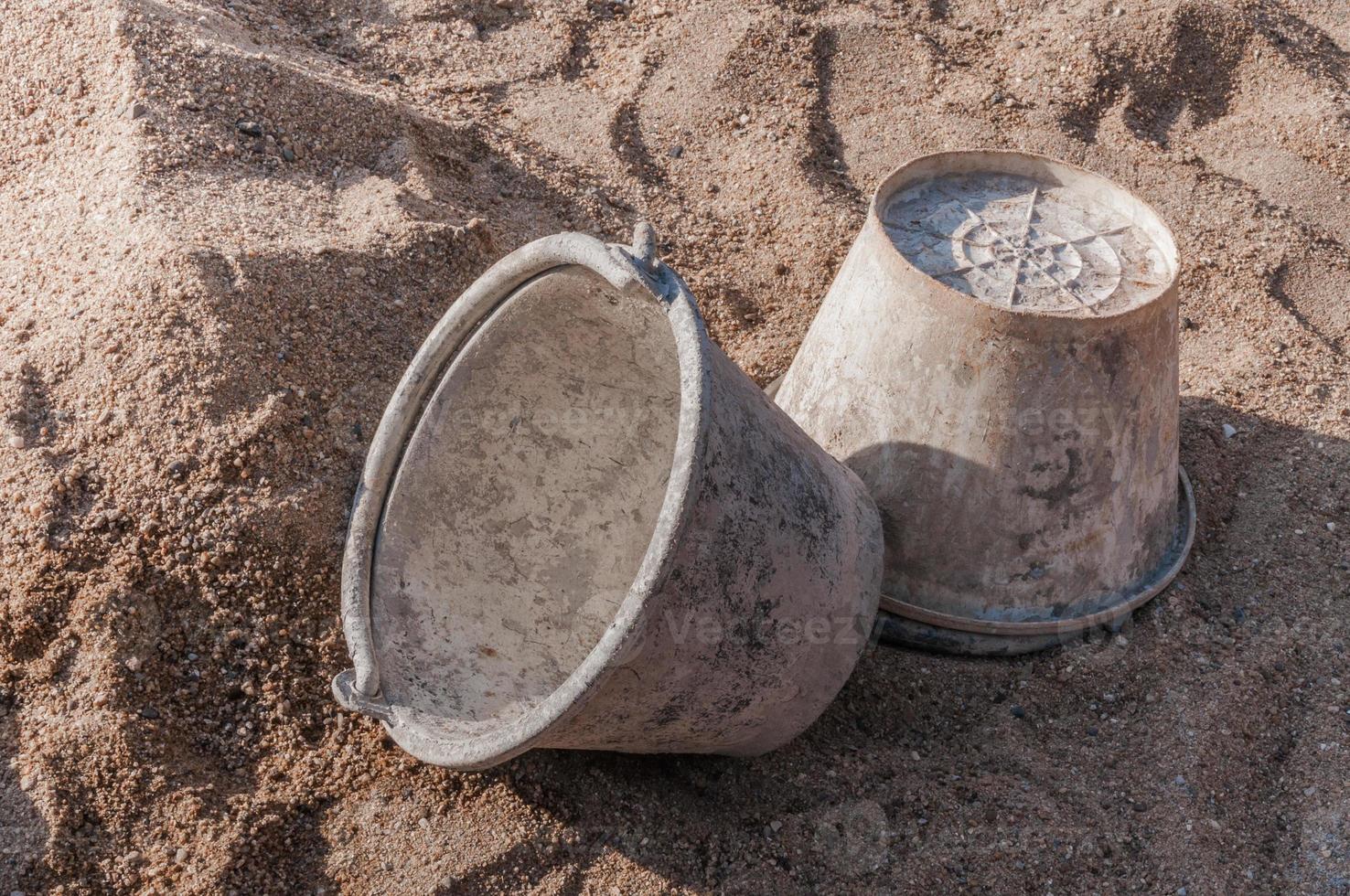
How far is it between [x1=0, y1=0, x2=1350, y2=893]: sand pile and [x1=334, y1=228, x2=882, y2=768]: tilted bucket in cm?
29

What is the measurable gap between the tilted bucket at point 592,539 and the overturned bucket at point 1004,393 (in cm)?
20

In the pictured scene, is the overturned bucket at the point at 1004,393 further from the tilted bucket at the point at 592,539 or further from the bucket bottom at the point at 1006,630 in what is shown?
the tilted bucket at the point at 592,539

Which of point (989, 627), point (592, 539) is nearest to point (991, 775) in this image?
point (989, 627)

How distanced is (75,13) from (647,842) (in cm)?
305

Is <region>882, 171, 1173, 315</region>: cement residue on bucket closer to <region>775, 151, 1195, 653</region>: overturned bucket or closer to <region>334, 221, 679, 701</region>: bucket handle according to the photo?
<region>775, 151, 1195, 653</region>: overturned bucket

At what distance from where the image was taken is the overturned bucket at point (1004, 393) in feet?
7.47

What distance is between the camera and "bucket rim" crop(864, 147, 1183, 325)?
2207 millimetres

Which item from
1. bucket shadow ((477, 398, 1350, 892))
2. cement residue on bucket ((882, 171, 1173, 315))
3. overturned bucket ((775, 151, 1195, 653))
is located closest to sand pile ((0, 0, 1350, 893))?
bucket shadow ((477, 398, 1350, 892))

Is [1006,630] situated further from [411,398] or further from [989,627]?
[411,398]

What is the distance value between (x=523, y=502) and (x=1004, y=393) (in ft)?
3.56

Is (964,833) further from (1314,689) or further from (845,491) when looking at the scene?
(1314,689)

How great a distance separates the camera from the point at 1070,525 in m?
2.45

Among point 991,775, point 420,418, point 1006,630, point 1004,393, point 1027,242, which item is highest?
point 1027,242

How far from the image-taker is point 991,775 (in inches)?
94.1
